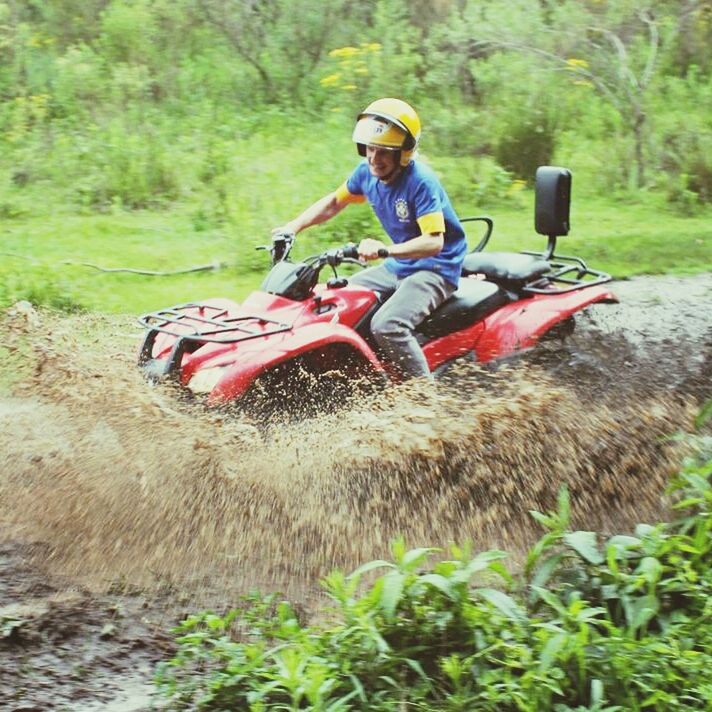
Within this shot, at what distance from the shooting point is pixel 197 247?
9227 mm

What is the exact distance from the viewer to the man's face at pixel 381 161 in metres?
5.30

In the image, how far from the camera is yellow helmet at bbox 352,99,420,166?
516cm

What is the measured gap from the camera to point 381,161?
534 cm

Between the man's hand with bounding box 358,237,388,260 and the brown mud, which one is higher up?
the man's hand with bounding box 358,237,388,260

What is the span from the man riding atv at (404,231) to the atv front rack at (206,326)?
569 mm

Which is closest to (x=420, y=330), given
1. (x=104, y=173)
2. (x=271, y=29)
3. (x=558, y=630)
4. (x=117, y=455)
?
(x=117, y=455)

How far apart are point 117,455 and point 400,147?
195 centimetres

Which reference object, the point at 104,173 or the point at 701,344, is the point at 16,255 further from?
the point at 701,344

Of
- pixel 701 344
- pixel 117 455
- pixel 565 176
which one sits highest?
pixel 565 176

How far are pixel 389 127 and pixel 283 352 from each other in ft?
3.89

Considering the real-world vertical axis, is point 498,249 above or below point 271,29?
below

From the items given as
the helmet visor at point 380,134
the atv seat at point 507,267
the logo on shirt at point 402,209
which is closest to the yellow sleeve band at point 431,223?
the logo on shirt at point 402,209

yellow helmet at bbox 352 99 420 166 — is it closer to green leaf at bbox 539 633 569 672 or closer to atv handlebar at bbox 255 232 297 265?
atv handlebar at bbox 255 232 297 265

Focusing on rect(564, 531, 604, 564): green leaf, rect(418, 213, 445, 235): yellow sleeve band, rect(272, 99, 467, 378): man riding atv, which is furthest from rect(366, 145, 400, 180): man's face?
rect(564, 531, 604, 564): green leaf
